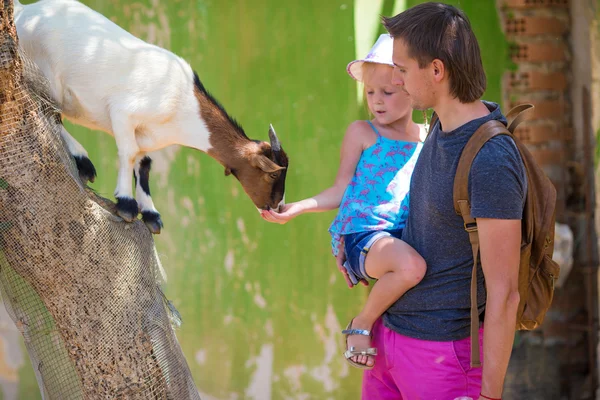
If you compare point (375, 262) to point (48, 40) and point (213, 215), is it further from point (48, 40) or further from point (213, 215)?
point (213, 215)

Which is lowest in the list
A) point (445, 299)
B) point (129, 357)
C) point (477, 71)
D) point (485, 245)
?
point (129, 357)

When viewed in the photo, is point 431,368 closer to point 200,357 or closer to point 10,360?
point 200,357

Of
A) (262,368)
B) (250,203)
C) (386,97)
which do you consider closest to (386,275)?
(386,97)

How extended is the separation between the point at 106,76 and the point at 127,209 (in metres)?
0.54

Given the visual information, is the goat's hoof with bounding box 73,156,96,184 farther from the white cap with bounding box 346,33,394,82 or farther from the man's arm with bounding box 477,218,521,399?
the man's arm with bounding box 477,218,521,399

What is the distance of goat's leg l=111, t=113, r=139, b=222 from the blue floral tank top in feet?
2.79

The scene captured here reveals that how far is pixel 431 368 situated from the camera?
238cm

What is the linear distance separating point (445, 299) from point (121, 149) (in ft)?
4.66

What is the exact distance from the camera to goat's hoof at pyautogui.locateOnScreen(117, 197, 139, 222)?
110 inches

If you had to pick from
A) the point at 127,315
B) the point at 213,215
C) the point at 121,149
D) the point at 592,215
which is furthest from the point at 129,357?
the point at 592,215

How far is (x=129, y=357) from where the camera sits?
257cm

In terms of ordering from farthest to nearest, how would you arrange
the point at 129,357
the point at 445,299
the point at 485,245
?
the point at 129,357 → the point at 445,299 → the point at 485,245

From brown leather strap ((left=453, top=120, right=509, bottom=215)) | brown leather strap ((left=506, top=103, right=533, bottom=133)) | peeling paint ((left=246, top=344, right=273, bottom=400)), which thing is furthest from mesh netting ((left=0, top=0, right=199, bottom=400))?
peeling paint ((left=246, top=344, right=273, bottom=400))

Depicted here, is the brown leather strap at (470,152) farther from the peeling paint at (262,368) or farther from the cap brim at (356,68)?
the peeling paint at (262,368)
